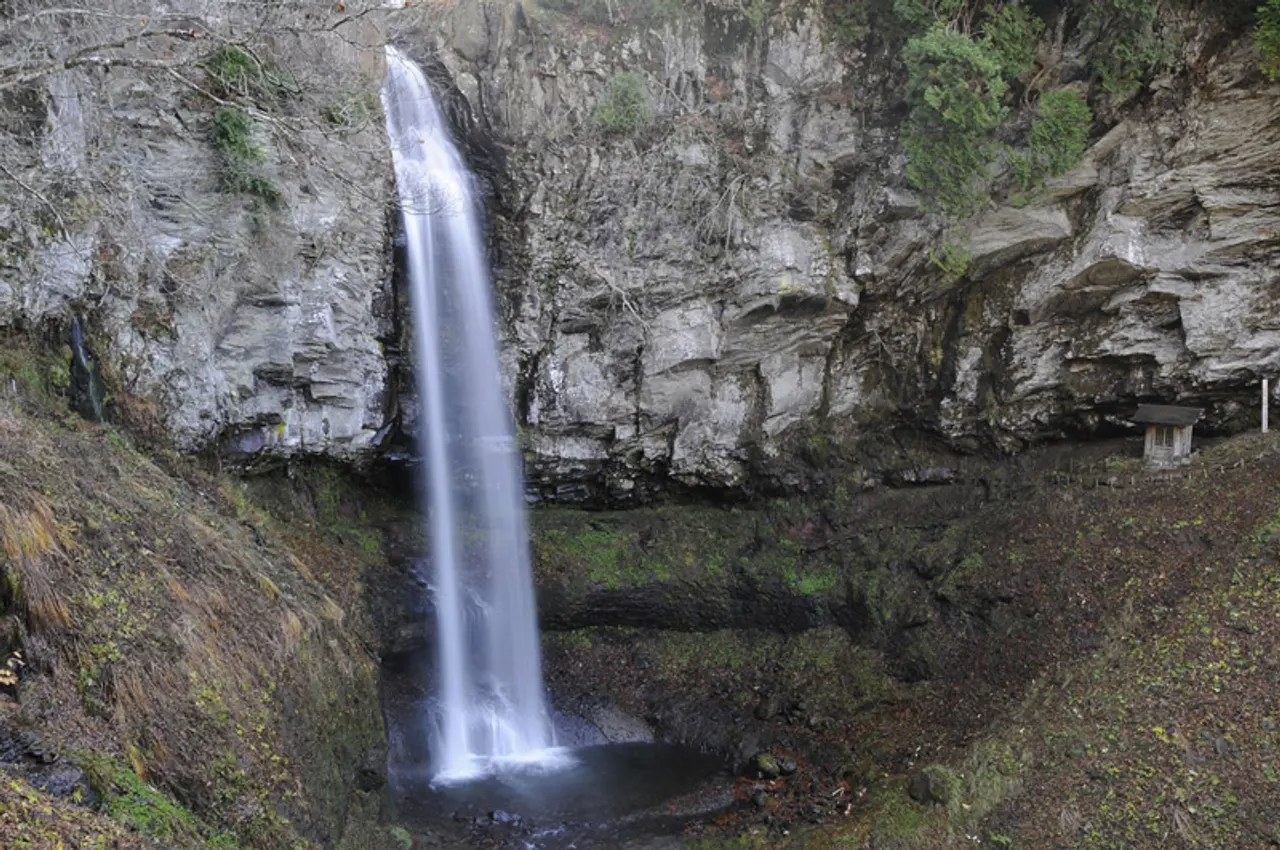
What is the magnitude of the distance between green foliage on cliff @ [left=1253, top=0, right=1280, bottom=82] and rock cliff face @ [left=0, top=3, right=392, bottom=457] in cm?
1174

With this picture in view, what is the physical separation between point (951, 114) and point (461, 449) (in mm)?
9297

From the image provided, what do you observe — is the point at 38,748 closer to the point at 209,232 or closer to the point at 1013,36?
the point at 209,232

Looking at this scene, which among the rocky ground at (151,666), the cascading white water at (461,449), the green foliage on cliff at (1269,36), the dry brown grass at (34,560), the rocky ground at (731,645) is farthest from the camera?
the cascading white water at (461,449)

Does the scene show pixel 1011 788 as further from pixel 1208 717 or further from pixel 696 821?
pixel 696 821

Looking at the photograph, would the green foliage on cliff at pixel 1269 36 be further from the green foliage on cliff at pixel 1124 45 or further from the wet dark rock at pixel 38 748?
the wet dark rock at pixel 38 748

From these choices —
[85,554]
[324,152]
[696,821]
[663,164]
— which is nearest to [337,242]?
[324,152]

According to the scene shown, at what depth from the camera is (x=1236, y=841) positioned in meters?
7.23

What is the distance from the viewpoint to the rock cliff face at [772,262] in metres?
12.7

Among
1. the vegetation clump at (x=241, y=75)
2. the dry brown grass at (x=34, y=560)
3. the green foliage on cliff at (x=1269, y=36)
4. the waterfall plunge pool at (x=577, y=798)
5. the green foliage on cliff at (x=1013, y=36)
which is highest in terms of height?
the green foliage on cliff at (x=1013, y=36)

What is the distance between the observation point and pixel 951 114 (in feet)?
39.0

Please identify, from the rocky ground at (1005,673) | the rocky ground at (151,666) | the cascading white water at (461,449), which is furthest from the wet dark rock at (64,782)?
the cascading white water at (461,449)

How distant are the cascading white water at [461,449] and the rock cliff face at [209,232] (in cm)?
64

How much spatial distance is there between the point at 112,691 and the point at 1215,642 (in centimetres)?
1052

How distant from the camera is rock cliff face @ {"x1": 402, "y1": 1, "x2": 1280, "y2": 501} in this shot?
1271 centimetres
